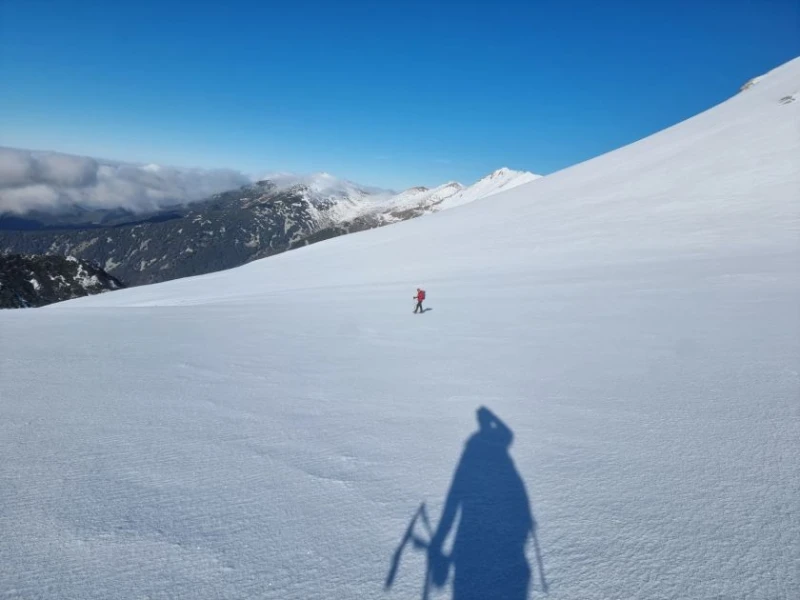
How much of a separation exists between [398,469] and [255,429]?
2161 millimetres

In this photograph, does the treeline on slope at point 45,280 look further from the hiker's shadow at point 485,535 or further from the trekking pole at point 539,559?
the trekking pole at point 539,559

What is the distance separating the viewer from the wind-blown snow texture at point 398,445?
3412 millimetres

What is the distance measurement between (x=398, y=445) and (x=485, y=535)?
1767 millimetres

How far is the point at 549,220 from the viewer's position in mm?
33469

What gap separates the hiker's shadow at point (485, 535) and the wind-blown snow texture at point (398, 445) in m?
0.03

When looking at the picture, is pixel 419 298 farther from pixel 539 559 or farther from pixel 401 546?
pixel 539 559

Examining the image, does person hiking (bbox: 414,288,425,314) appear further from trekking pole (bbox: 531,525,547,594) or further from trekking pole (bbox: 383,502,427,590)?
trekking pole (bbox: 531,525,547,594)

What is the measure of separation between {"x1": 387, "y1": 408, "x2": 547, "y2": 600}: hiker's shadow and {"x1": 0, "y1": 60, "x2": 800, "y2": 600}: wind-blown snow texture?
0.03 metres

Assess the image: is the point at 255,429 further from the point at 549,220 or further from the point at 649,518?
the point at 549,220

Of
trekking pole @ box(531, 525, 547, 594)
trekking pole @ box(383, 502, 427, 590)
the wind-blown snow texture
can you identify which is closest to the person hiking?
the wind-blown snow texture

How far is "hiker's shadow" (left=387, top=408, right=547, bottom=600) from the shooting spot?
3.31 metres

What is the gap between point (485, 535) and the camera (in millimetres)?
3770

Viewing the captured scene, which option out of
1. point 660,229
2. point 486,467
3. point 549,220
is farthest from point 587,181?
point 486,467

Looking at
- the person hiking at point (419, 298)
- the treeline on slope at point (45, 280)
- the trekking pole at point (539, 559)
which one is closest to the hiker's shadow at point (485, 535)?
the trekking pole at point (539, 559)
